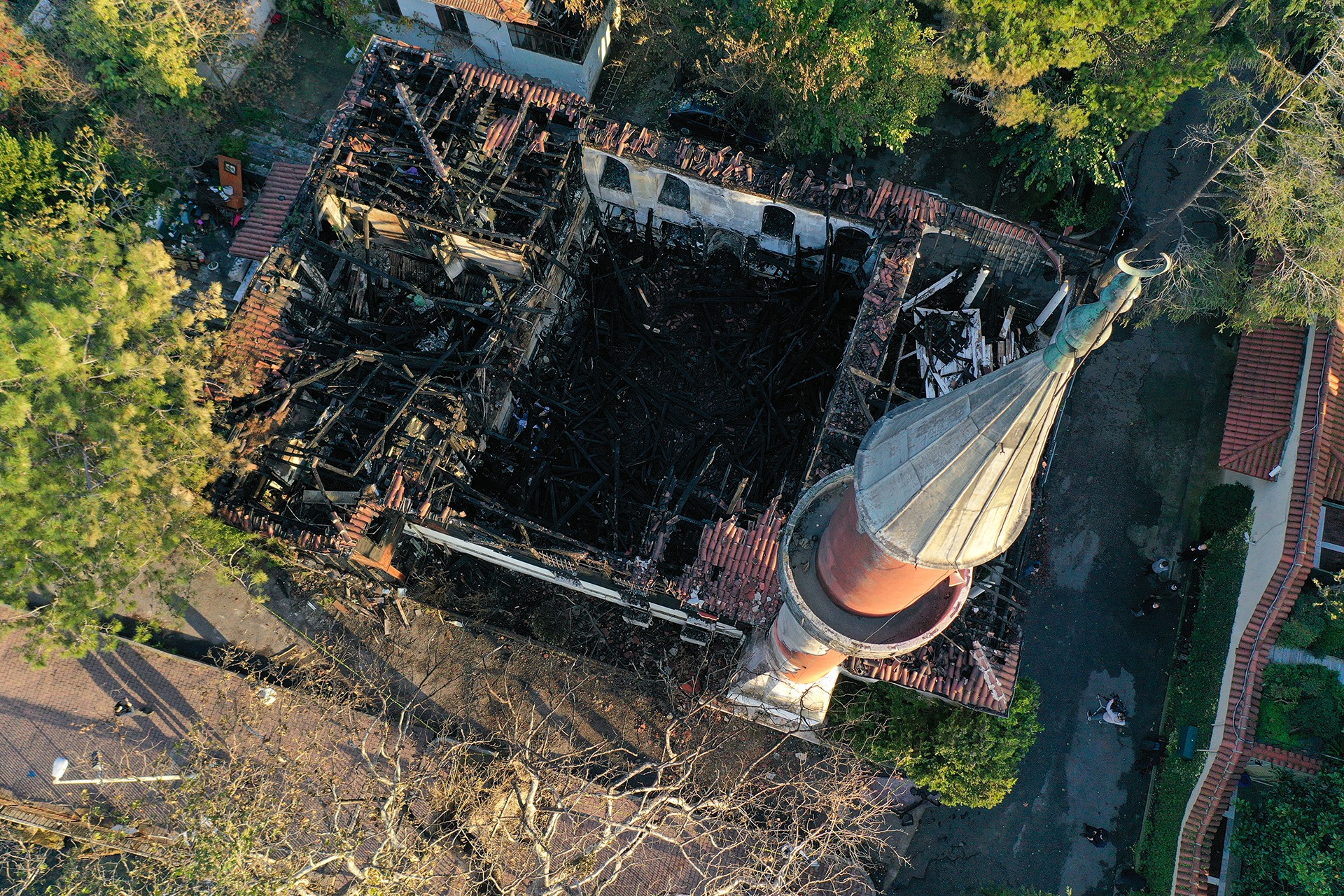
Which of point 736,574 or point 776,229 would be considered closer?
point 736,574

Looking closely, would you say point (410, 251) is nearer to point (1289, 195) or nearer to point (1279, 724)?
point (1289, 195)

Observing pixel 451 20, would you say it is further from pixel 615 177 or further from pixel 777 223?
pixel 777 223

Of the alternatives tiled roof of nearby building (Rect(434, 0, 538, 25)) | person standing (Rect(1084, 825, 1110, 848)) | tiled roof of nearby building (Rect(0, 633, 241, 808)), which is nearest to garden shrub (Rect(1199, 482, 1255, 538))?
person standing (Rect(1084, 825, 1110, 848))

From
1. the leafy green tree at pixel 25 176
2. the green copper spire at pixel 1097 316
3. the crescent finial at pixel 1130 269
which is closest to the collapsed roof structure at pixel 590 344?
the leafy green tree at pixel 25 176

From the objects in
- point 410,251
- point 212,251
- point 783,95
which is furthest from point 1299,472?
point 212,251

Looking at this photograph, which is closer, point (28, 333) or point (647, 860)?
point (28, 333)

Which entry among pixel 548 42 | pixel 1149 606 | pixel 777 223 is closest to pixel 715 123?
pixel 777 223

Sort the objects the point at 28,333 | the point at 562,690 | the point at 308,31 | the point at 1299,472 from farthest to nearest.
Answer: the point at 308,31 → the point at 562,690 → the point at 1299,472 → the point at 28,333
